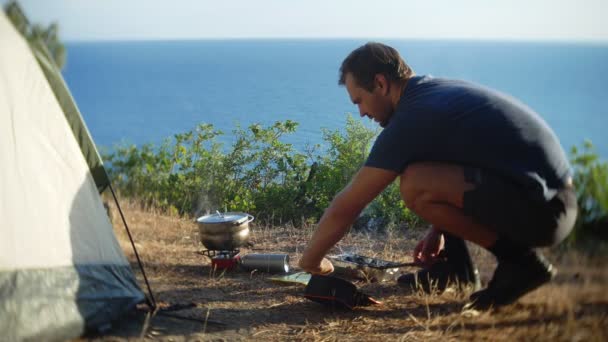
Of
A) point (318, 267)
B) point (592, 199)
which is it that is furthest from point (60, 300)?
point (592, 199)

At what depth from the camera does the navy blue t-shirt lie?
2.37 metres

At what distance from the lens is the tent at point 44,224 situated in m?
2.38

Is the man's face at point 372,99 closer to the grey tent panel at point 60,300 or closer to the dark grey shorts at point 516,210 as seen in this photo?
the dark grey shorts at point 516,210

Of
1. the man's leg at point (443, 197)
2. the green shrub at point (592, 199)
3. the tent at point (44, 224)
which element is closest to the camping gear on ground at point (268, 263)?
the tent at point (44, 224)

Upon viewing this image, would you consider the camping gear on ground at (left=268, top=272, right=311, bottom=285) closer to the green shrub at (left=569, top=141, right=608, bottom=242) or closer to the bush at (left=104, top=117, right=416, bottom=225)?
the bush at (left=104, top=117, right=416, bottom=225)

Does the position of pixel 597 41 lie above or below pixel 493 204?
above

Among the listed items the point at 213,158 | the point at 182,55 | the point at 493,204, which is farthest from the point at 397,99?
the point at 182,55

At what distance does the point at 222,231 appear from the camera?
11.4ft

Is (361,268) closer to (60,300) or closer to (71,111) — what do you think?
(60,300)

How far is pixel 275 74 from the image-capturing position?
4918 millimetres

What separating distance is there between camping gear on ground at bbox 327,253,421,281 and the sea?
1.17 meters

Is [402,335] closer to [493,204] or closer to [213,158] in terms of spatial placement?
[493,204]

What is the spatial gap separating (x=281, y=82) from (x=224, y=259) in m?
1.78

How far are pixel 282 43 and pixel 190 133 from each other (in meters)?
1.17
